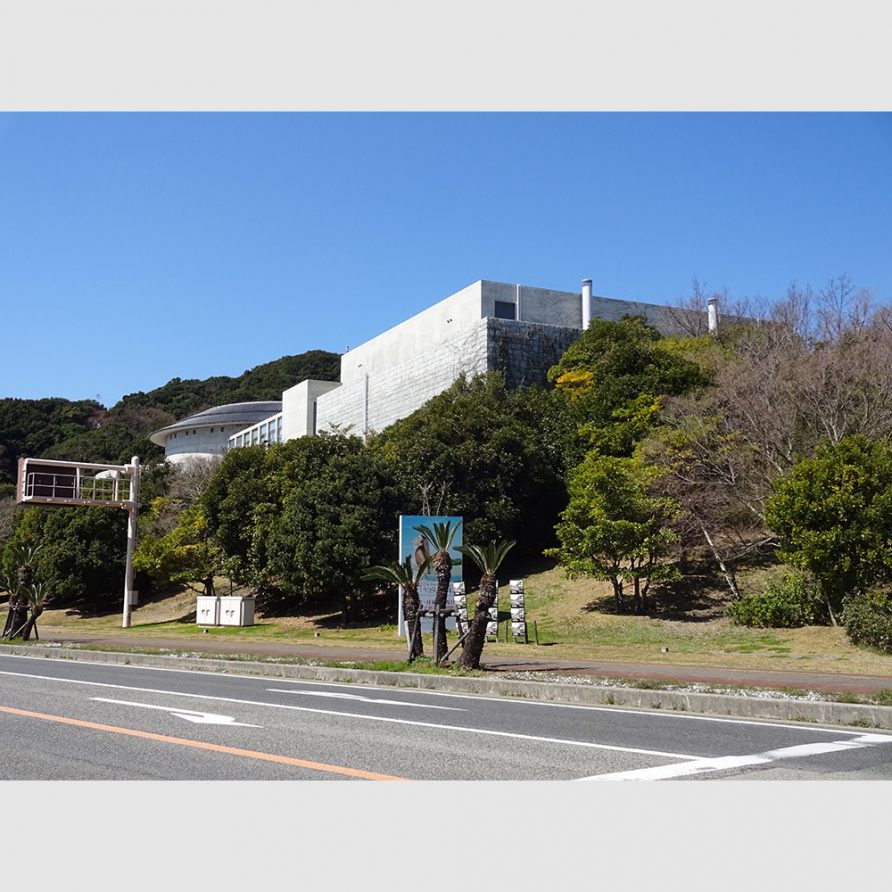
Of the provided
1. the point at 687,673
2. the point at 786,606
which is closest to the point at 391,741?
the point at 687,673

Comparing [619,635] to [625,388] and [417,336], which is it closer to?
[625,388]

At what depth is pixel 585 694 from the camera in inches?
497

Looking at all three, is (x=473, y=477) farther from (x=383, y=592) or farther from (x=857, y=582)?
(x=857, y=582)

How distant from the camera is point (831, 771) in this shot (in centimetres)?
730

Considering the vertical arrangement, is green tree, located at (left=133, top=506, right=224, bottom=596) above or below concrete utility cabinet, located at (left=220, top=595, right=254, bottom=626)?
above

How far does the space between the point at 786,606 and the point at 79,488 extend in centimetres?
2863

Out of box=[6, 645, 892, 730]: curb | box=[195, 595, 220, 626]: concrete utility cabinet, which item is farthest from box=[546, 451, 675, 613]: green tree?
box=[195, 595, 220, 626]: concrete utility cabinet

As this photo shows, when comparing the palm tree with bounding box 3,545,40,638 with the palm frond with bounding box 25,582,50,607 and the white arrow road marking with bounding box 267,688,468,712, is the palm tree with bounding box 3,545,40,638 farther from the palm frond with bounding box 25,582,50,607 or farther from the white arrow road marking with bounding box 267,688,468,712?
the white arrow road marking with bounding box 267,688,468,712

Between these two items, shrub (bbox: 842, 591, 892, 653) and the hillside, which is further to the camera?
the hillside

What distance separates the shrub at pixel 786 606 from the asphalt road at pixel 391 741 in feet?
46.6

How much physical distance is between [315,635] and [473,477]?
9.80 metres

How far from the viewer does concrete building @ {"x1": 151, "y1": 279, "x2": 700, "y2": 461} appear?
47594 millimetres

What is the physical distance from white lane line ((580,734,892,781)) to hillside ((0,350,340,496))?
72.9 metres

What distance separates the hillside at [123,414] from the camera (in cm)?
8188
